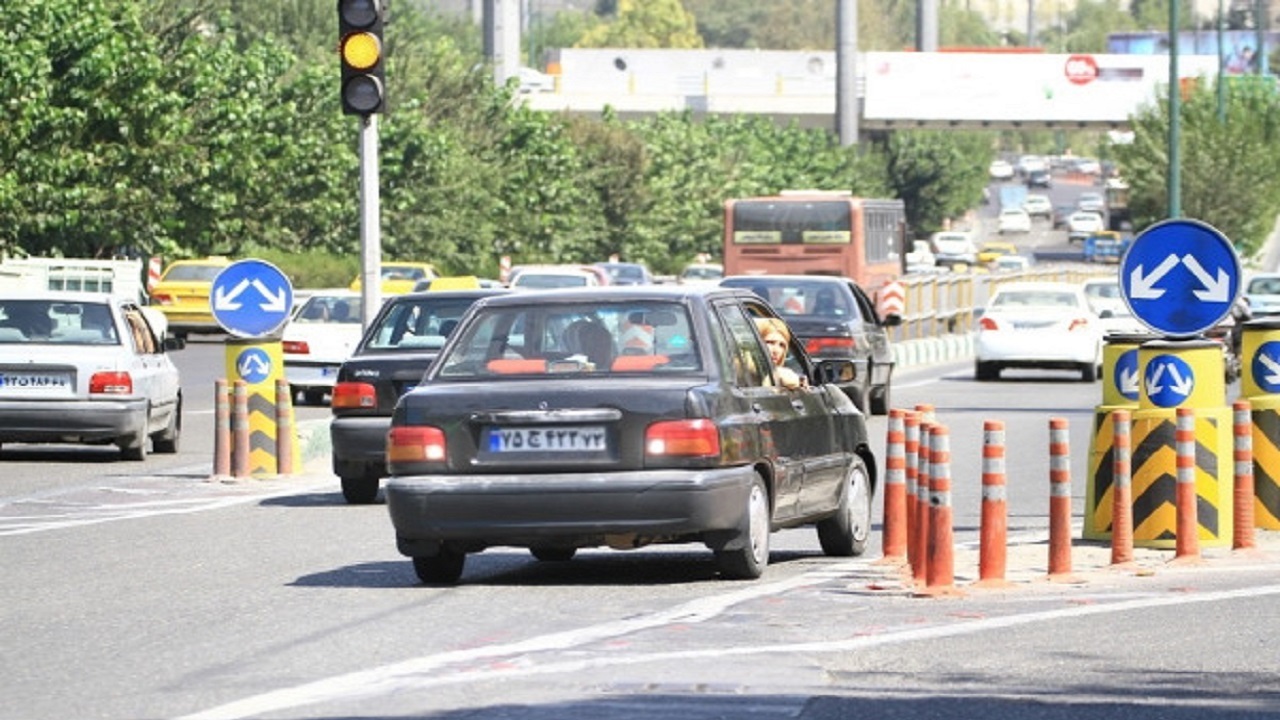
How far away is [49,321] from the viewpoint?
2605cm

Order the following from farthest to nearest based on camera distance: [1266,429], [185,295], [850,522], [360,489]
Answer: [185,295] → [360,489] → [1266,429] → [850,522]

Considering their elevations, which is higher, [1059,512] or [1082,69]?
[1082,69]

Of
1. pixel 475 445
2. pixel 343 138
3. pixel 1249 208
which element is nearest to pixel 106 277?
pixel 343 138

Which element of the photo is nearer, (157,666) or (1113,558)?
(157,666)

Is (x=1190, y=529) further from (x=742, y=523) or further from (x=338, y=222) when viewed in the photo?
(x=338, y=222)

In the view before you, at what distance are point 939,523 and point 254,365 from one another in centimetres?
1094

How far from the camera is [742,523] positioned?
1462 cm

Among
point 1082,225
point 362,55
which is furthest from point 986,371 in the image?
point 1082,225

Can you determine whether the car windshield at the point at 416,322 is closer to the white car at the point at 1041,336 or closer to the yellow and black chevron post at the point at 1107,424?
the yellow and black chevron post at the point at 1107,424

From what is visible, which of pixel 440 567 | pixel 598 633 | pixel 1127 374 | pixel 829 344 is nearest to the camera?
pixel 598 633

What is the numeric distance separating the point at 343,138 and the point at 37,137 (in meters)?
18.5

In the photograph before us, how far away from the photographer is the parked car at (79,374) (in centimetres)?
2505

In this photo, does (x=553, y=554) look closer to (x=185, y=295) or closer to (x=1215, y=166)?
(x=185, y=295)

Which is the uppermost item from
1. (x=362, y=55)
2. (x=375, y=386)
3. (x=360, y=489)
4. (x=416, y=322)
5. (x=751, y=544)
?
(x=362, y=55)
